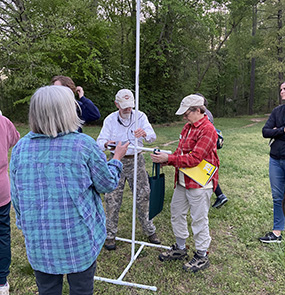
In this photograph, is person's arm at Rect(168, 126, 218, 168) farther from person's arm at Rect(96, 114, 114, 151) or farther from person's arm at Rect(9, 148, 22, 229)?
person's arm at Rect(9, 148, 22, 229)

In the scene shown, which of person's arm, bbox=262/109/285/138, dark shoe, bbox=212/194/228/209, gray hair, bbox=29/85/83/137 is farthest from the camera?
dark shoe, bbox=212/194/228/209

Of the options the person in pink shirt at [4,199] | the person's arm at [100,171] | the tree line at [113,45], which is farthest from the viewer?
the tree line at [113,45]

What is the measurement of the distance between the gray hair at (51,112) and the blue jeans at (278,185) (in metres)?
2.67

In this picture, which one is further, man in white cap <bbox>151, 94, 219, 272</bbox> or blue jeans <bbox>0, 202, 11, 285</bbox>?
man in white cap <bbox>151, 94, 219, 272</bbox>

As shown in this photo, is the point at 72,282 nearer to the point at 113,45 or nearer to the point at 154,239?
the point at 154,239

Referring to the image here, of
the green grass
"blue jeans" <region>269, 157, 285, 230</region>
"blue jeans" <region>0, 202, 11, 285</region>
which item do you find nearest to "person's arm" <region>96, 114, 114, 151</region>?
"blue jeans" <region>0, 202, 11, 285</region>

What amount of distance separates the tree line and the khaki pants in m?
9.36

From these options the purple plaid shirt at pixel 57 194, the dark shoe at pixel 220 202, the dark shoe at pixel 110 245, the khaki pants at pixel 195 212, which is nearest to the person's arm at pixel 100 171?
the purple plaid shirt at pixel 57 194

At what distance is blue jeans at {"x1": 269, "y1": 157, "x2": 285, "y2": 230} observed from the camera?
10.7 ft

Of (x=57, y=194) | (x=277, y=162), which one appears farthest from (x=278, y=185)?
(x=57, y=194)

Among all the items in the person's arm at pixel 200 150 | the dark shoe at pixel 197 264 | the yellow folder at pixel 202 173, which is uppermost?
the person's arm at pixel 200 150

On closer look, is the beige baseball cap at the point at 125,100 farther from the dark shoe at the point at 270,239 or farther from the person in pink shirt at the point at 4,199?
the dark shoe at the point at 270,239

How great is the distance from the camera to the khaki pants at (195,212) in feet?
8.89

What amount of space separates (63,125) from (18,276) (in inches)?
82.6
